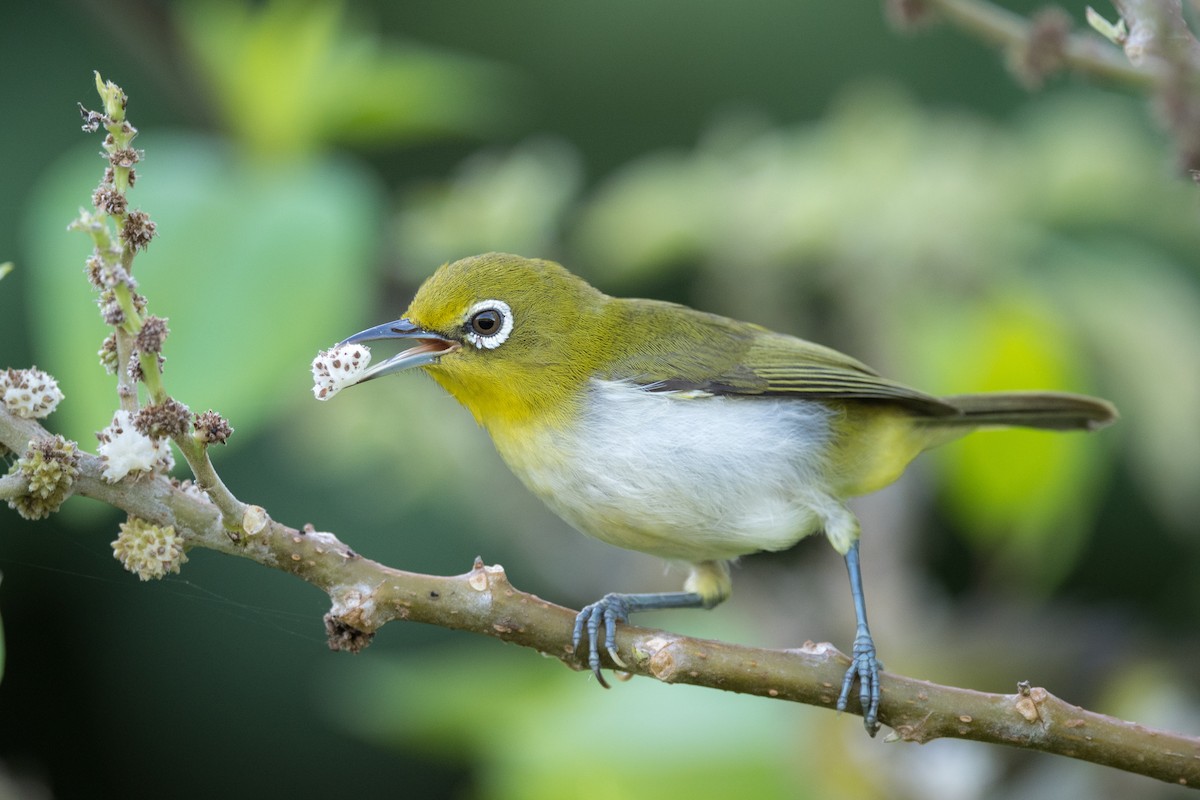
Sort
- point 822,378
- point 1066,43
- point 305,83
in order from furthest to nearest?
point 305,83 → point 822,378 → point 1066,43

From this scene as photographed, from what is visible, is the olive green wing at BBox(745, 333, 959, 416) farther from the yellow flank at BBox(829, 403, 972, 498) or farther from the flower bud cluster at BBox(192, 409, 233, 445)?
the flower bud cluster at BBox(192, 409, 233, 445)

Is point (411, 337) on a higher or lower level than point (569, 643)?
higher

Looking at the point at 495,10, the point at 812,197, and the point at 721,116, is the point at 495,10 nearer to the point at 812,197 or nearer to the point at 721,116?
the point at 721,116

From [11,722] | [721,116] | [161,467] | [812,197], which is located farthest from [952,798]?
[721,116]

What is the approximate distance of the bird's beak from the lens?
7.89ft

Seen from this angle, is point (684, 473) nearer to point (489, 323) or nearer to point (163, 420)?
point (489, 323)

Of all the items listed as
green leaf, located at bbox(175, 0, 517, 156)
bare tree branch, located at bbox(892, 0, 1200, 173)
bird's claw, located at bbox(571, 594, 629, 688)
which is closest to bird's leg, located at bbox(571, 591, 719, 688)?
bird's claw, located at bbox(571, 594, 629, 688)

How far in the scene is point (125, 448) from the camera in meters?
1.46

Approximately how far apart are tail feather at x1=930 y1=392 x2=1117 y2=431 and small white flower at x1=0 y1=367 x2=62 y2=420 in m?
2.11

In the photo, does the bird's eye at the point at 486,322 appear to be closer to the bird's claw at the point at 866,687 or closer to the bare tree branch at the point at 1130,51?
the bird's claw at the point at 866,687

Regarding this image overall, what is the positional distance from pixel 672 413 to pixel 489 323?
1.45ft

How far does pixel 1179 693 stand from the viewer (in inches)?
135

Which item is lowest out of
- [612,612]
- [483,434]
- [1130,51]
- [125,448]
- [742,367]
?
[125,448]

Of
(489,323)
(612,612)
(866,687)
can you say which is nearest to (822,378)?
(489,323)
